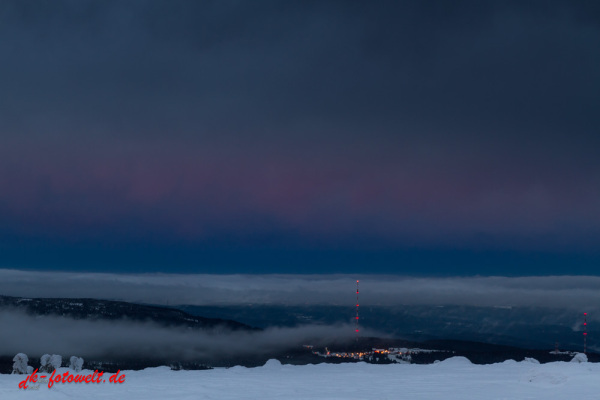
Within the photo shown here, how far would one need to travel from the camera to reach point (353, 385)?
82.9 ft

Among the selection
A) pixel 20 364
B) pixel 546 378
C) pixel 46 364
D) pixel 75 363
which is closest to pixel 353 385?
pixel 546 378

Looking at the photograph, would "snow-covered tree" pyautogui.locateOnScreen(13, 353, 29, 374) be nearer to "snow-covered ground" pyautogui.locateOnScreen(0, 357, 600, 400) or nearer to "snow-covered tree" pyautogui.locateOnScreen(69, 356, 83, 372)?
"snow-covered tree" pyautogui.locateOnScreen(69, 356, 83, 372)

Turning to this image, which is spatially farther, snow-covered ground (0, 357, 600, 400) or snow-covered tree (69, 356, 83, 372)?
snow-covered tree (69, 356, 83, 372)

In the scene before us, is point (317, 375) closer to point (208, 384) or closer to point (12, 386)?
point (208, 384)

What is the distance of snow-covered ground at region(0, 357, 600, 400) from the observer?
2139 cm

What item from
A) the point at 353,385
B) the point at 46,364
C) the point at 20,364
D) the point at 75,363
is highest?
the point at 353,385

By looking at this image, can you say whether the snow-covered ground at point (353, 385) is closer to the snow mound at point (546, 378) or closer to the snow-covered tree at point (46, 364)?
the snow mound at point (546, 378)

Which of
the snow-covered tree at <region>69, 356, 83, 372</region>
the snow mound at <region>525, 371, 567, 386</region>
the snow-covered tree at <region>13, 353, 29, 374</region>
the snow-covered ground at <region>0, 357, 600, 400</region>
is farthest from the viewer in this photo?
the snow-covered tree at <region>69, 356, 83, 372</region>

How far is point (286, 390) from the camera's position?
2358 centimetres

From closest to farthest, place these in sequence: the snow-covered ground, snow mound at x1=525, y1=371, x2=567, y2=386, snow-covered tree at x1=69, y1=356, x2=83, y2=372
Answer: the snow-covered ground
snow mound at x1=525, y1=371, x2=567, y2=386
snow-covered tree at x1=69, y1=356, x2=83, y2=372

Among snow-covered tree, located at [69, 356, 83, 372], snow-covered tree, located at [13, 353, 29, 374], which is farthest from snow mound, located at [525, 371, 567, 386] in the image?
snow-covered tree, located at [13, 353, 29, 374]

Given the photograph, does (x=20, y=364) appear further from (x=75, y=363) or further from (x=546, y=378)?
(x=546, y=378)

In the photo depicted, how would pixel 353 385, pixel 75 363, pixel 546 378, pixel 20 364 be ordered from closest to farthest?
pixel 546 378 → pixel 353 385 → pixel 20 364 → pixel 75 363

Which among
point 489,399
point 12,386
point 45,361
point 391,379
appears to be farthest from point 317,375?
point 45,361
